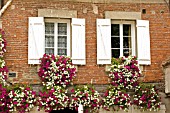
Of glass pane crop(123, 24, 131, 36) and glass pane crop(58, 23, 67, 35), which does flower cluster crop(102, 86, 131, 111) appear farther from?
glass pane crop(58, 23, 67, 35)

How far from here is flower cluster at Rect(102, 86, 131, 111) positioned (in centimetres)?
1027

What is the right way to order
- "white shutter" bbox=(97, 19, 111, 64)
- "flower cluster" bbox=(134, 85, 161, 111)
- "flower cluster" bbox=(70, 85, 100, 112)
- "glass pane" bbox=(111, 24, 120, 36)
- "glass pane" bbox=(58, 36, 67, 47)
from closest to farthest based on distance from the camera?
"flower cluster" bbox=(70, 85, 100, 112) < "flower cluster" bbox=(134, 85, 161, 111) < "white shutter" bbox=(97, 19, 111, 64) < "glass pane" bbox=(58, 36, 67, 47) < "glass pane" bbox=(111, 24, 120, 36)

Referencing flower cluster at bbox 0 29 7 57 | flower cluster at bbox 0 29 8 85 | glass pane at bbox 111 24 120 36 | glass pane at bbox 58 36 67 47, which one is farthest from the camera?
glass pane at bbox 111 24 120 36

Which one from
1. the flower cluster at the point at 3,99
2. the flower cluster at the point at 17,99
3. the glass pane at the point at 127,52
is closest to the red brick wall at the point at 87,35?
the flower cluster at the point at 17,99

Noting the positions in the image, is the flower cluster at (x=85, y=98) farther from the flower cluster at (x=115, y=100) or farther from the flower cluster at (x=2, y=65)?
the flower cluster at (x=2, y=65)

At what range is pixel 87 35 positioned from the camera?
35.2 feet

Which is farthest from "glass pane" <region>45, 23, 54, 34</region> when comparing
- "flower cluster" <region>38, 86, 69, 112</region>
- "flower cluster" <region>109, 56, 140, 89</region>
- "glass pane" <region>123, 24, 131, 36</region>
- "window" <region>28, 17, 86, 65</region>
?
"glass pane" <region>123, 24, 131, 36</region>

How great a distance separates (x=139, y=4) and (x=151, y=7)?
383mm

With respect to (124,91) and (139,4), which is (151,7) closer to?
(139,4)

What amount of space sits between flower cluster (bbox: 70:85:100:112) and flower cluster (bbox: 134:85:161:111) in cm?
118

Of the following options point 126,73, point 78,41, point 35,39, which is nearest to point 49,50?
point 35,39

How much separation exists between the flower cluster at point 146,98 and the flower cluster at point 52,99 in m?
2.07

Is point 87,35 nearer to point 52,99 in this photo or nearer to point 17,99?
point 52,99

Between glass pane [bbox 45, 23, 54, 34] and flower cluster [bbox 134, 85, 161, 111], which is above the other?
glass pane [bbox 45, 23, 54, 34]
